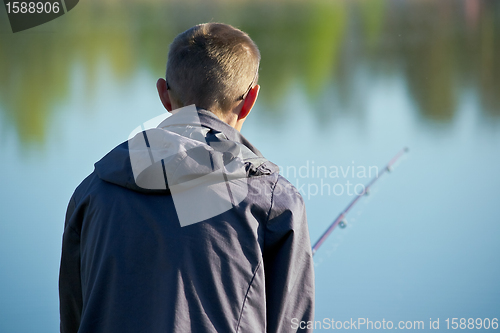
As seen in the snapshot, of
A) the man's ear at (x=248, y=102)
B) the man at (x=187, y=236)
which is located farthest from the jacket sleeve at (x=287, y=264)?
the man's ear at (x=248, y=102)

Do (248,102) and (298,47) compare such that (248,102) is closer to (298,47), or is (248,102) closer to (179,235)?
(179,235)

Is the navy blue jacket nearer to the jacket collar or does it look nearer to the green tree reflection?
the jacket collar

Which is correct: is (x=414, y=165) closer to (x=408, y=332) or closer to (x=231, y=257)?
(x=408, y=332)

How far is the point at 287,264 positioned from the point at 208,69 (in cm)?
32

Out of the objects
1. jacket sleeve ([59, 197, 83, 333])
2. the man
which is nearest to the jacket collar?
the man

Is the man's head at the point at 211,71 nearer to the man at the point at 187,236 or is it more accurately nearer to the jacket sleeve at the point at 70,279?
the man at the point at 187,236

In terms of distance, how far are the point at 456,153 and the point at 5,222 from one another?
9.72ft

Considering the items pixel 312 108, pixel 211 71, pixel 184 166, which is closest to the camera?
pixel 184 166

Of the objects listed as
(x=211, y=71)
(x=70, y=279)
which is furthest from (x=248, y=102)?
(x=70, y=279)

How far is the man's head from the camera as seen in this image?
0.82m

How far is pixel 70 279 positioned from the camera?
0.83 m

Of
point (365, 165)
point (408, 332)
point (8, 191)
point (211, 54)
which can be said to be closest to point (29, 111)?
point (8, 191)

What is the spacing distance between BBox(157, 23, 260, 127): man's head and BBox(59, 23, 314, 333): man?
7 cm

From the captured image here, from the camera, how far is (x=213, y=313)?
692mm
